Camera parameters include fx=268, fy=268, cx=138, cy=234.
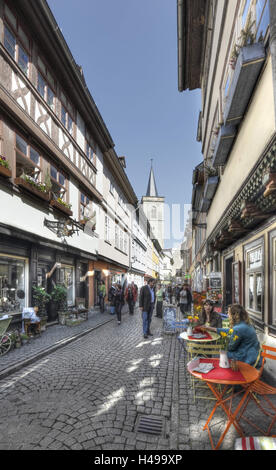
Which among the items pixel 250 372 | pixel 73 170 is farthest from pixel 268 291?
pixel 73 170

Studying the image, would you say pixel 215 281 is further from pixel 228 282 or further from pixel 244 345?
pixel 244 345

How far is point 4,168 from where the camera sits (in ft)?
23.4

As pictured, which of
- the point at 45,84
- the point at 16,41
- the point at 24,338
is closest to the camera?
the point at 24,338

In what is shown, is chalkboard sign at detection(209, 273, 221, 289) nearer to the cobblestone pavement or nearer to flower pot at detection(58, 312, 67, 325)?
the cobblestone pavement

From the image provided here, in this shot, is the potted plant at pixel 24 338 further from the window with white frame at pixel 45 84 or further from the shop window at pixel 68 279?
the window with white frame at pixel 45 84

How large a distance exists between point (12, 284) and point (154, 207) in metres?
68.7

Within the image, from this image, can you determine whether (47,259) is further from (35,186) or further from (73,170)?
(73,170)

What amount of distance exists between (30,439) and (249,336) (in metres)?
3.24

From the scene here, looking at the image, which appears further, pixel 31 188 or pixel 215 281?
pixel 215 281

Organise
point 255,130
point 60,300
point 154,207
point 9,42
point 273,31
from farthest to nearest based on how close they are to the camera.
A: point 154,207 < point 60,300 < point 9,42 < point 255,130 < point 273,31

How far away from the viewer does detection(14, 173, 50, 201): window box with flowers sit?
8060 millimetres

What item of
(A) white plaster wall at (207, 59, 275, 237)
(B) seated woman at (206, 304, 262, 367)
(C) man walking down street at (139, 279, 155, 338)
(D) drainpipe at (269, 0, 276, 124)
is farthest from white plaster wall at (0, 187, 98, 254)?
(D) drainpipe at (269, 0, 276, 124)

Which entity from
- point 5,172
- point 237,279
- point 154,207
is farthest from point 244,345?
point 154,207

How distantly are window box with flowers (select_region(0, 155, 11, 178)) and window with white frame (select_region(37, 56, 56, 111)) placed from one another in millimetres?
3925
